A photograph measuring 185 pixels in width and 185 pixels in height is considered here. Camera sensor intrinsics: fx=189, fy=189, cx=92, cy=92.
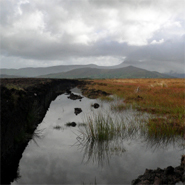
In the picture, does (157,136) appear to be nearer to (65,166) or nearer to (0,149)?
(65,166)

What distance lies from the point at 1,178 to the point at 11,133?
195 cm

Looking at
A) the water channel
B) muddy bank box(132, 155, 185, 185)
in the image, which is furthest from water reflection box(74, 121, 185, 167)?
muddy bank box(132, 155, 185, 185)

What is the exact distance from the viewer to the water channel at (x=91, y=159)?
5.79 metres

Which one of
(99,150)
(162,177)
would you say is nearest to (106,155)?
(99,150)

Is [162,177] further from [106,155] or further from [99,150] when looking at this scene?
[99,150]

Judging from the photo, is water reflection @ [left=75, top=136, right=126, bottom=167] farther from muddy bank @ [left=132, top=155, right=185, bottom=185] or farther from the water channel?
muddy bank @ [left=132, top=155, right=185, bottom=185]

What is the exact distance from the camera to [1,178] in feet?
18.3

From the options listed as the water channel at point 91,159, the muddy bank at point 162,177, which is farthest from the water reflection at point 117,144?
the muddy bank at point 162,177

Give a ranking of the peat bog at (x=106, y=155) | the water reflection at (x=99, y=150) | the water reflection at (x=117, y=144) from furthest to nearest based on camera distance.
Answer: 1. the water reflection at (x=117, y=144)
2. the water reflection at (x=99, y=150)
3. the peat bog at (x=106, y=155)

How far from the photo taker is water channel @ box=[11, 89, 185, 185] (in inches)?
228

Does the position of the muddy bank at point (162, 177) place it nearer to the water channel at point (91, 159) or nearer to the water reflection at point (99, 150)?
the water channel at point (91, 159)

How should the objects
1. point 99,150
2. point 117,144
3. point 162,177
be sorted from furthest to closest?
point 117,144
point 99,150
point 162,177

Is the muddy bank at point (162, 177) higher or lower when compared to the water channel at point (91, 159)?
higher

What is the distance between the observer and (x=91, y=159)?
6918 mm
